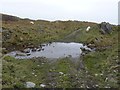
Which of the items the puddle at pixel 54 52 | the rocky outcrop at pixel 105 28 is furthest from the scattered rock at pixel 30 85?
the rocky outcrop at pixel 105 28

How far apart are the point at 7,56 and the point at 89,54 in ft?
20.5

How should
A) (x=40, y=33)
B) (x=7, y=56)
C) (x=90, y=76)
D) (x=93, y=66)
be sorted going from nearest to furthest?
(x=90, y=76), (x=93, y=66), (x=7, y=56), (x=40, y=33)

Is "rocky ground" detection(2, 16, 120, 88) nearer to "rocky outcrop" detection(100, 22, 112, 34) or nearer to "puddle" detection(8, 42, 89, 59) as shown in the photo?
"puddle" detection(8, 42, 89, 59)

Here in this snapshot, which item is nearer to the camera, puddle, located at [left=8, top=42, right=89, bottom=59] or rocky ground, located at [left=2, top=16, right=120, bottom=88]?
rocky ground, located at [left=2, top=16, right=120, bottom=88]

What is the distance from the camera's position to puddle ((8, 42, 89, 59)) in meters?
26.1

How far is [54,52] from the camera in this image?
27.6 metres

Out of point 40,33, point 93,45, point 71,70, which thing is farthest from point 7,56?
point 40,33

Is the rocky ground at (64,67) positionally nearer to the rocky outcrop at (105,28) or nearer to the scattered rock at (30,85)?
the scattered rock at (30,85)

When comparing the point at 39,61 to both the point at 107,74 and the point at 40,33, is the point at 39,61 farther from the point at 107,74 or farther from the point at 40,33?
the point at 40,33

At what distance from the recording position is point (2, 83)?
18828mm

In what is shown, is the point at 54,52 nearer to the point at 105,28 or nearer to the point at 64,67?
the point at 64,67

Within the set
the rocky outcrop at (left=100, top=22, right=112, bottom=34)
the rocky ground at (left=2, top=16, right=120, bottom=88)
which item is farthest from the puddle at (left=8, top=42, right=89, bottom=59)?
the rocky outcrop at (left=100, top=22, right=112, bottom=34)

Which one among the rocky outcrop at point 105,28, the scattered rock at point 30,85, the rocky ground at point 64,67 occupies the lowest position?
the scattered rock at point 30,85

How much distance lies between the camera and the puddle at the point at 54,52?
26109 millimetres
